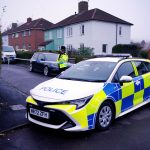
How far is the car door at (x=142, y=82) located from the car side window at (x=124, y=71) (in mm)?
281

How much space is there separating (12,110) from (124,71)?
3087mm

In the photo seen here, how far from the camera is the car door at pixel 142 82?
6795mm

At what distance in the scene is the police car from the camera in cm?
502

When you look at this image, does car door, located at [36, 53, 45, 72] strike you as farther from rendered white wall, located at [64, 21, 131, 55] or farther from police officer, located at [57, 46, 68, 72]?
rendered white wall, located at [64, 21, 131, 55]

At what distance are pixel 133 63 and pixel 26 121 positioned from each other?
3103 millimetres

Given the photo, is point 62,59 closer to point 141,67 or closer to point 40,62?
point 40,62

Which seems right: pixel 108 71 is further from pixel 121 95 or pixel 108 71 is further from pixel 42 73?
pixel 42 73

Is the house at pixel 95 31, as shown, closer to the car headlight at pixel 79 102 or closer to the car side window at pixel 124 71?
the car side window at pixel 124 71

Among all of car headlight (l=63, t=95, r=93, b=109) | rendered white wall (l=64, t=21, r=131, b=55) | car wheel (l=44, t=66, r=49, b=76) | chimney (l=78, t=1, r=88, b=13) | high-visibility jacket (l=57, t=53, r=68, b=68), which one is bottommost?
car wheel (l=44, t=66, r=49, b=76)

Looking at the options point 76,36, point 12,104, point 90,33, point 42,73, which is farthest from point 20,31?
point 12,104

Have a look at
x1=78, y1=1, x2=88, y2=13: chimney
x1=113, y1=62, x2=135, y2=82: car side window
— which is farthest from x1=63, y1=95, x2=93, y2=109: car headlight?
x1=78, y1=1, x2=88, y2=13: chimney

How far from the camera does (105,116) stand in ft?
18.3

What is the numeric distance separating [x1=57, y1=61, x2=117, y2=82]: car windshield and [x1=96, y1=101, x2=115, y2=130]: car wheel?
0.61 metres

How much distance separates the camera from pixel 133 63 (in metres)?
6.93
